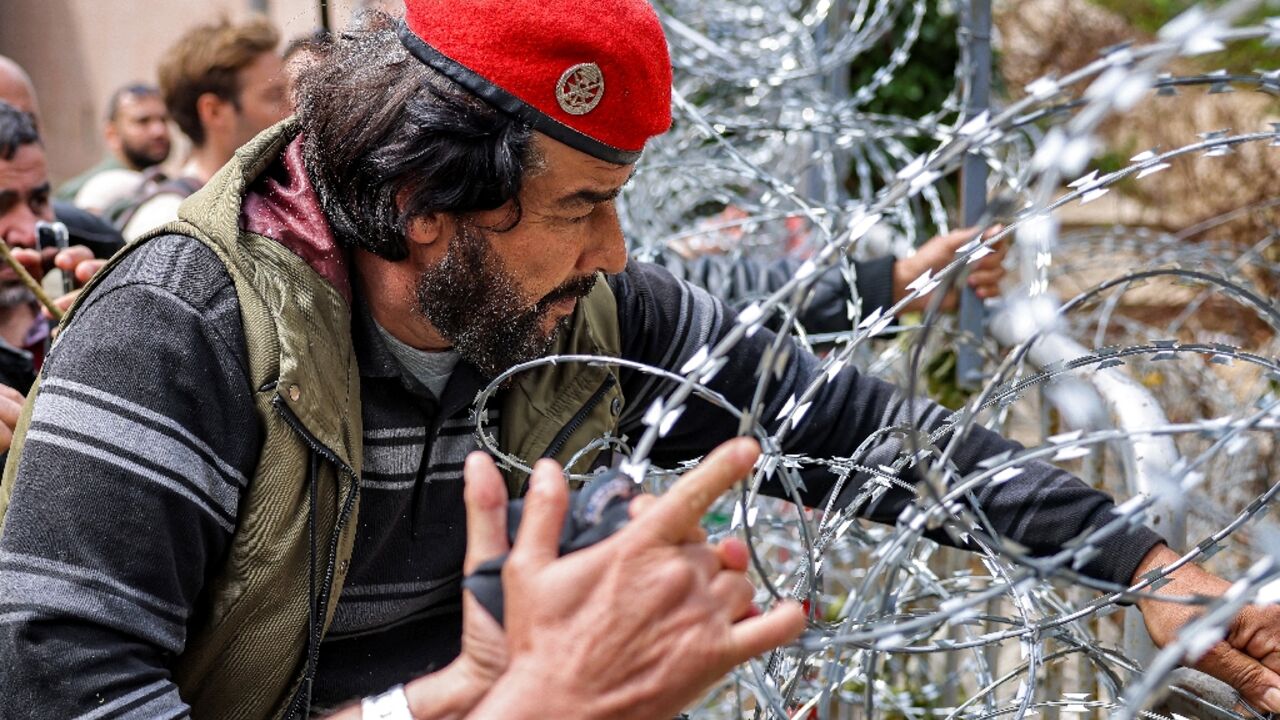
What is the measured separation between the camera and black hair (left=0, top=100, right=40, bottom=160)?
2.76m

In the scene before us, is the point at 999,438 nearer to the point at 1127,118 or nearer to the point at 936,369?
the point at 936,369

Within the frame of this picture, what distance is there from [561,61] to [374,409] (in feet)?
1.80

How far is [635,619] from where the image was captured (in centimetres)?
108

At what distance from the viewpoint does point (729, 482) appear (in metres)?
1.08

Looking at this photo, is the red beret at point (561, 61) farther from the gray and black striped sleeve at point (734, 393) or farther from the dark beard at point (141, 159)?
the dark beard at point (141, 159)

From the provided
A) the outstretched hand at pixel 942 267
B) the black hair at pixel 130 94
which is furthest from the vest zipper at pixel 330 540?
the black hair at pixel 130 94

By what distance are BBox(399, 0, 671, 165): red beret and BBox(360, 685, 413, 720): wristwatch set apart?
76 centimetres

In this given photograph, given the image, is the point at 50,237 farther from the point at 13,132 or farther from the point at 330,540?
the point at 330,540

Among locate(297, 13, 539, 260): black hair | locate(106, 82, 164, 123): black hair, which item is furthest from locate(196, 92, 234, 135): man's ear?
locate(297, 13, 539, 260): black hair

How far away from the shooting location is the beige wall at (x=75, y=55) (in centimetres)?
1001

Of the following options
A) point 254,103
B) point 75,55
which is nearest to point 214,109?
point 254,103

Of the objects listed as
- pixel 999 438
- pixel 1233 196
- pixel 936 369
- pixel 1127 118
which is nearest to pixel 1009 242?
pixel 936 369

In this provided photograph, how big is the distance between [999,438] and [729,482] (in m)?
1.00

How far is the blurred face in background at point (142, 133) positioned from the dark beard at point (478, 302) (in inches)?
169
